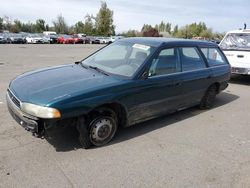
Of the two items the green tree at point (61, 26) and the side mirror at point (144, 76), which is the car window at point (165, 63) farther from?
the green tree at point (61, 26)

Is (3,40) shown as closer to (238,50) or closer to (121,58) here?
(238,50)

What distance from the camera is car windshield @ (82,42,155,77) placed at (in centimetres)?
412

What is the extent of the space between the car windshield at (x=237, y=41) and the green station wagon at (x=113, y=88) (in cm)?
411

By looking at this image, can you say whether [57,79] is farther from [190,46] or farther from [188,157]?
[190,46]

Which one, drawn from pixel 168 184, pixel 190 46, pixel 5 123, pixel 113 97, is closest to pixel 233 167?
pixel 168 184

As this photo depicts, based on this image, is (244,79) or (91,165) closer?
(91,165)

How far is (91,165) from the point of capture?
324 cm

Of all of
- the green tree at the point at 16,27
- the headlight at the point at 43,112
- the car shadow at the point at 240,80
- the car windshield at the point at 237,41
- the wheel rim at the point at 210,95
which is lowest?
the car shadow at the point at 240,80

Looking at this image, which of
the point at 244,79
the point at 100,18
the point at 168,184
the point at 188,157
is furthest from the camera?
the point at 100,18

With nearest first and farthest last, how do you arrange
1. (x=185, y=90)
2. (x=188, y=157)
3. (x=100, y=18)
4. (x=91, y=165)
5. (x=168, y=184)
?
(x=168, y=184) < (x=91, y=165) < (x=188, y=157) < (x=185, y=90) < (x=100, y=18)

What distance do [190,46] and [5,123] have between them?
3.73 meters

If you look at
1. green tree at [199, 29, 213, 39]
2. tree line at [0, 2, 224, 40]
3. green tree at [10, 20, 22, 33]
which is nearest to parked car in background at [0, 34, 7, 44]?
tree line at [0, 2, 224, 40]

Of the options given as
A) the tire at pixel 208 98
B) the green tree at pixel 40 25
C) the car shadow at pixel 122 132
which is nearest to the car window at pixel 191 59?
the tire at pixel 208 98

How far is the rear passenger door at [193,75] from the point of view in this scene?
484 cm
